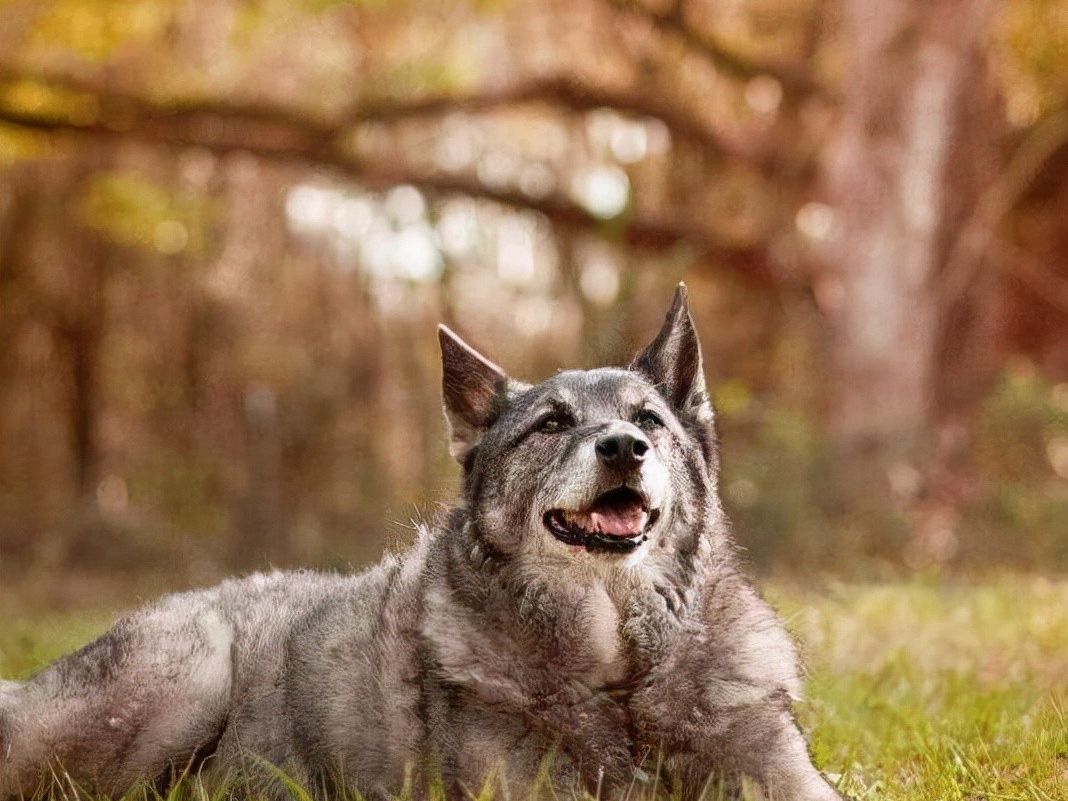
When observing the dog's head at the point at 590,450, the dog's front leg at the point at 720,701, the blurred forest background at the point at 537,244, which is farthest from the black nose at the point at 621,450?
the blurred forest background at the point at 537,244

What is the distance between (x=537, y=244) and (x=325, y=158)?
10.6ft

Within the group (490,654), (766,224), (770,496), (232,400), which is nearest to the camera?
(490,654)

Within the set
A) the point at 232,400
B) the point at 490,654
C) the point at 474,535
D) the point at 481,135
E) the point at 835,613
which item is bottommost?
the point at 232,400

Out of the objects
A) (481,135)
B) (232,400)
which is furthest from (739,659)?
(232,400)

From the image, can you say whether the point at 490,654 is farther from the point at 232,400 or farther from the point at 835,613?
the point at 232,400

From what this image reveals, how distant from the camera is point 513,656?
4020mm

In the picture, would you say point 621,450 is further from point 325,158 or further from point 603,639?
point 325,158

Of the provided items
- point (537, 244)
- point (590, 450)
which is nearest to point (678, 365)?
point (590, 450)

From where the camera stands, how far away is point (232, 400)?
63.2 ft

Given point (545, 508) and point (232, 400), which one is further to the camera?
point (232, 400)

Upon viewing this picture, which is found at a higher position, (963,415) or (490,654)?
(490,654)

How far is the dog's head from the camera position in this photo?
4.02m

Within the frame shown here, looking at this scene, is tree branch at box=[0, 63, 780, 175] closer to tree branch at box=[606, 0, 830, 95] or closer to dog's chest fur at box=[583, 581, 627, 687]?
tree branch at box=[606, 0, 830, 95]

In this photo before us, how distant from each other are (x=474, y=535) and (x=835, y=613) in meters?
4.91
